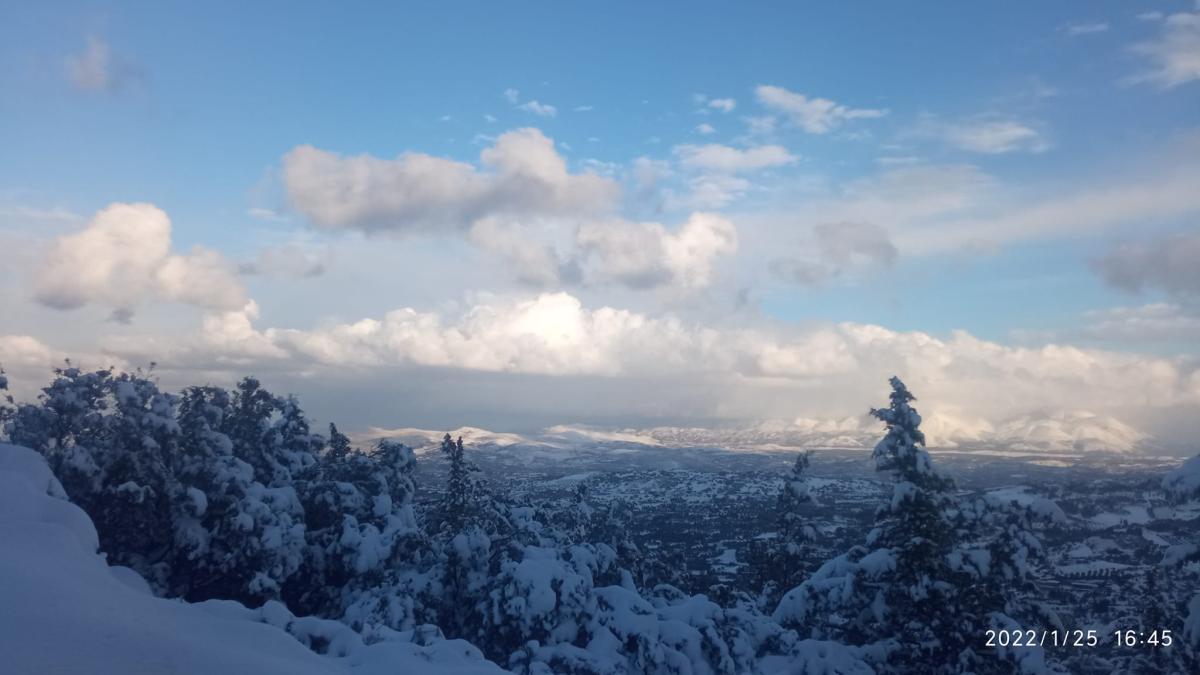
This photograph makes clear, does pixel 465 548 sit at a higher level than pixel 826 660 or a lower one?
higher

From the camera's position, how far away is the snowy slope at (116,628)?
304 inches

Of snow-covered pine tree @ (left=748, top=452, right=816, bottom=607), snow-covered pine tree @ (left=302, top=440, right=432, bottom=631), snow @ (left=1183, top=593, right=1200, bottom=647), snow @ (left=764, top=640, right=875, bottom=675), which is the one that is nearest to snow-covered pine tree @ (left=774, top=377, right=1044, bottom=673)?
snow @ (left=764, top=640, right=875, bottom=675)

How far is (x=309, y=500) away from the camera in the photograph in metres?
26.9

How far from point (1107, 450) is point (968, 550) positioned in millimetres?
218992

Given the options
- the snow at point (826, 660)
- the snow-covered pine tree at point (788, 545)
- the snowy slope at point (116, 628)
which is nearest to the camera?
the snowy slope at point (116, 628)

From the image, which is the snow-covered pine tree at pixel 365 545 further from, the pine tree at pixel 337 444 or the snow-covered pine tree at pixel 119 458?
the snow-covered pine tree at pixel 119 458

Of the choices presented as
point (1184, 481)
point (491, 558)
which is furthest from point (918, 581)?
point (491, 558)

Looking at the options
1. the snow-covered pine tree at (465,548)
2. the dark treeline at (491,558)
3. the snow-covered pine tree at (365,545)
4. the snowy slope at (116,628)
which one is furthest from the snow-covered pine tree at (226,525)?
the snowy slope at (116,628)

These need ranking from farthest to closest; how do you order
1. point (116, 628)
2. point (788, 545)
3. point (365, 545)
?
point (788, 545)
point (365, 545)
point (116, 628)

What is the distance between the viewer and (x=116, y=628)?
835 cm

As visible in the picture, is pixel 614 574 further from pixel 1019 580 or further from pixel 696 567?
pixel 696 567

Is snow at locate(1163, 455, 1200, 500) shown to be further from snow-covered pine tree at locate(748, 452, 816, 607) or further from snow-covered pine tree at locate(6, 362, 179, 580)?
snow-covered pine tree at locate(6, 362, 179, 580)

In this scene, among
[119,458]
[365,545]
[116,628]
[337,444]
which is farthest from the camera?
[337,444]

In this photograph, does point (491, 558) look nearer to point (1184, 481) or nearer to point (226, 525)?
point (226, 525)
